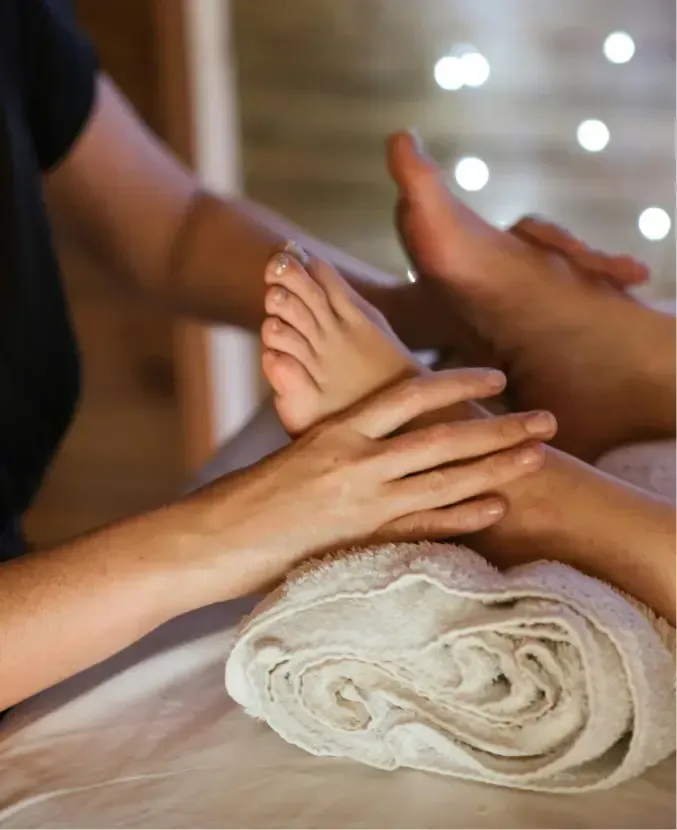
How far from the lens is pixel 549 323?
733 millimetres

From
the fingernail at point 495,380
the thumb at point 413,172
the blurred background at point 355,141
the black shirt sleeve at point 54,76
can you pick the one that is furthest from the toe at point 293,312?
the blurred background at point 355,141

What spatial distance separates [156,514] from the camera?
53cm

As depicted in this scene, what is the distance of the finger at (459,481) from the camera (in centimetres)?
53

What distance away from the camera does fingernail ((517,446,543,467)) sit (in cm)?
54

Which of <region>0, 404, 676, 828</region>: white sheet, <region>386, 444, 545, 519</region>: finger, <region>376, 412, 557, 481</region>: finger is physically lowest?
<region>0, 404, 676, 828</region>: white sheet

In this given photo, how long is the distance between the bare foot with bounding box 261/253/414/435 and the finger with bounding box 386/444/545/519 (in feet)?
0.24

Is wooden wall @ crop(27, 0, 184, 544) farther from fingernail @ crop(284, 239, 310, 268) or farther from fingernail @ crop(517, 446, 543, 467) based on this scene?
fingernail @ crop(517, 446, 543, 467)

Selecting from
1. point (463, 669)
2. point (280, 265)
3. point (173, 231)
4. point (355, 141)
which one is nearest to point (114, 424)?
point (355, 141)

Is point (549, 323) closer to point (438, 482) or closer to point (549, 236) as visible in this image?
point (549, 236)

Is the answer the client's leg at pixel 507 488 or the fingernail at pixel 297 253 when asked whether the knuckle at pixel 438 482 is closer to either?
the client's leg at pixel 507 488

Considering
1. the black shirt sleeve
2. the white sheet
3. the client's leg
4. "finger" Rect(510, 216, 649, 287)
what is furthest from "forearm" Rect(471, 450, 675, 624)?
the black shirt sleeve

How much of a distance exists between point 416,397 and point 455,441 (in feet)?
0.12

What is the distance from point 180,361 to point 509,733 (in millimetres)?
1251

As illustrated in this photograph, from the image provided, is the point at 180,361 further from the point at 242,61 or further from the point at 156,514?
the point at 156,514
